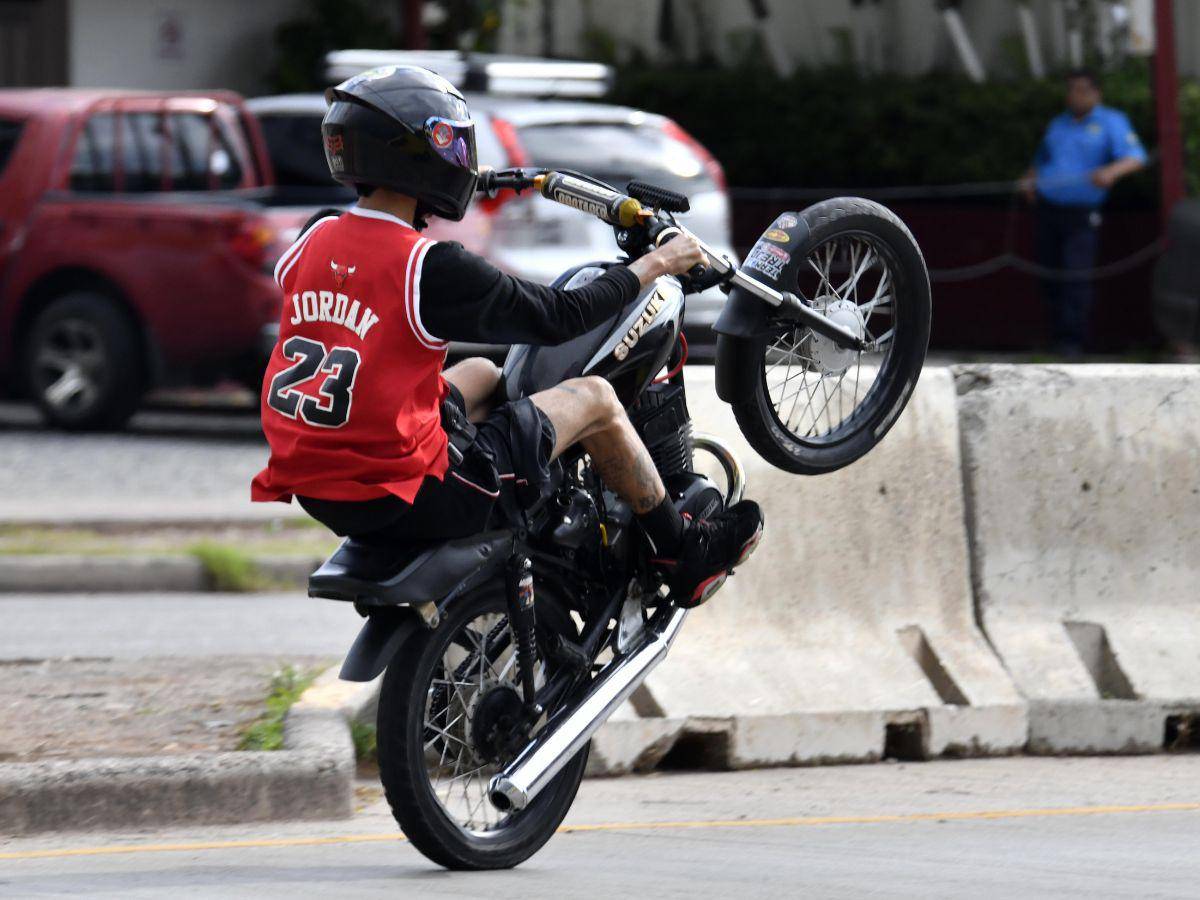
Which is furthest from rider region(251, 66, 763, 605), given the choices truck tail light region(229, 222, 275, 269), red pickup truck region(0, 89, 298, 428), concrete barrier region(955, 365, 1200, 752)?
red pickup truck region(0, 89, 298, 428)

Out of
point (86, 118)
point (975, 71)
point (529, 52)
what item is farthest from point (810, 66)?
point (86, 118)

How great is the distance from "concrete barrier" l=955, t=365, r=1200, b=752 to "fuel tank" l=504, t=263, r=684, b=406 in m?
1.50

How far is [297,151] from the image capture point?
44.9 feet

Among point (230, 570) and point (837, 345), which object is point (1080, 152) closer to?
point (230, 570)

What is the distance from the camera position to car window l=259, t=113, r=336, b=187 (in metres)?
13.6

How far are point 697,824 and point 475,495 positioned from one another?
1.09 metres

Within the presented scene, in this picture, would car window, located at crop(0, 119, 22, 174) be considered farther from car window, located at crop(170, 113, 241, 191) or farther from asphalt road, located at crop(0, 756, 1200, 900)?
asphalt road, located at crop(0, 756, 1200, 900)

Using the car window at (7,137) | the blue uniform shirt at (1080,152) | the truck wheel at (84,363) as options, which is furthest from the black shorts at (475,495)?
the blue uniform shirt at (1080,152)

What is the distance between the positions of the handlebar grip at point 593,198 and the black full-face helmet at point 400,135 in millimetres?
261

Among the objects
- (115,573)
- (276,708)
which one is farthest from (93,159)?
(276,708)

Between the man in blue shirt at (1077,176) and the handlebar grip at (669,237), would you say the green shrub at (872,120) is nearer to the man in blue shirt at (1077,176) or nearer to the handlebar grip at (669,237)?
the man in blue shirt at (1077,176)

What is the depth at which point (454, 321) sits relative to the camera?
4711 mm

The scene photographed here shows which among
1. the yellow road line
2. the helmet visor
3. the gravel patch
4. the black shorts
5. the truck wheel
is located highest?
the helmet visor

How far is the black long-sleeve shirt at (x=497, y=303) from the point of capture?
15.4 ft
